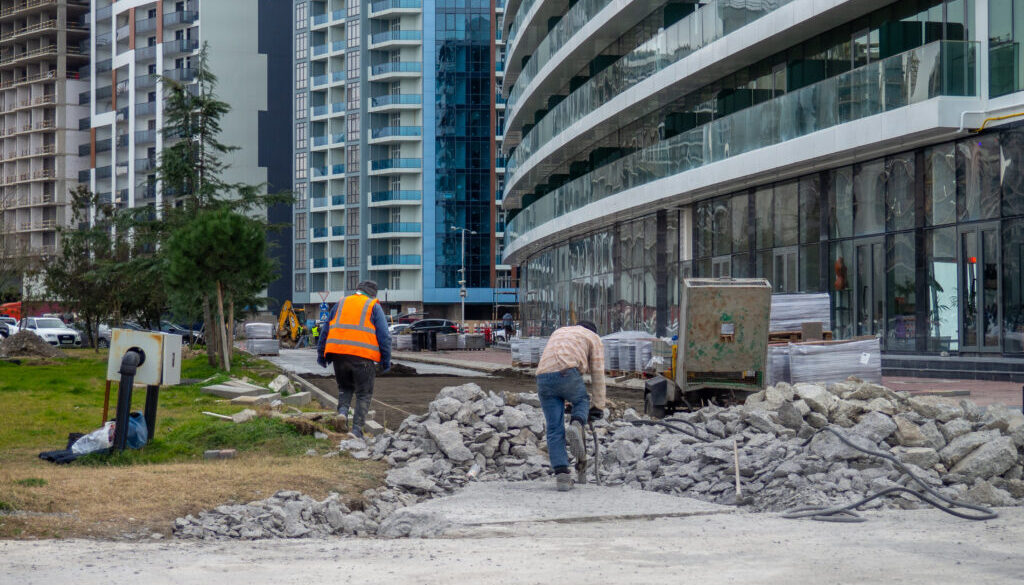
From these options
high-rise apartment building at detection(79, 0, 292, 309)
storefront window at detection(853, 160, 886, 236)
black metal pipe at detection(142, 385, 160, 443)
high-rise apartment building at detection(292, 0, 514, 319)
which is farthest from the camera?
high-rise apartment building at detection(79, 0, 292, 309)

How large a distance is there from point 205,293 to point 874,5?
17781 mm

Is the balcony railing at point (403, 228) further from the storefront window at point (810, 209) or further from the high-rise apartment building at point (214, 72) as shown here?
the storefront window at point (810, 209)

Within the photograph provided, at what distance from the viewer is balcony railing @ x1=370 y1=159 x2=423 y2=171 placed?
110250mm

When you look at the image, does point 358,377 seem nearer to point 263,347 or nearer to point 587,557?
point 587,557

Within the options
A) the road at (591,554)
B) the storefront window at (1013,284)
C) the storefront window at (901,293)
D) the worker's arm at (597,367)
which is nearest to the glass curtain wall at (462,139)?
the storefront window at (901,293)

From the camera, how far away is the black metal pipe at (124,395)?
11.9m

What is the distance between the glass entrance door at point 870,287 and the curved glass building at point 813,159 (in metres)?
0.04

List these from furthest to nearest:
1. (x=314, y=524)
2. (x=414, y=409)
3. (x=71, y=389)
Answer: (x=71, y=389), (x=414, y=409), (x=314, y=524)

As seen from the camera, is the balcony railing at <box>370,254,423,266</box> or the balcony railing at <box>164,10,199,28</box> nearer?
the balcony railing at <box>370,254,423,266</box>

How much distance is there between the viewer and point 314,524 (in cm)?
949

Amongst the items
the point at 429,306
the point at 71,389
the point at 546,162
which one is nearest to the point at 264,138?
the point at 429,306

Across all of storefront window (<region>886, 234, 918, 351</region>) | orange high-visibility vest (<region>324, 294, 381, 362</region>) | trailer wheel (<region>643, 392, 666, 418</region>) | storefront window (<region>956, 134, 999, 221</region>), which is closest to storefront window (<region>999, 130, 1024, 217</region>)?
storefront window (<region>956, 134, 999, 221</region>)

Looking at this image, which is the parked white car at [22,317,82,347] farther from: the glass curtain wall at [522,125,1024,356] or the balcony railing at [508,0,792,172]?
the glass curtain wall at [522,125,1024,356]

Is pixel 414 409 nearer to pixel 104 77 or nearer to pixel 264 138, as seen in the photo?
pixel 264 138
